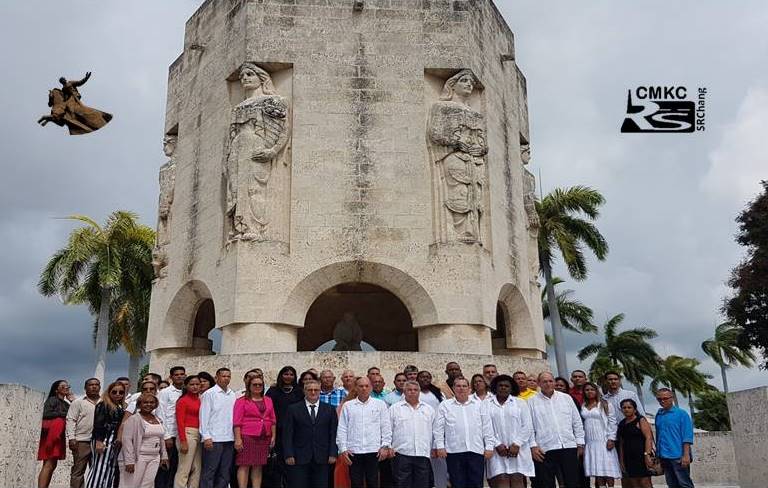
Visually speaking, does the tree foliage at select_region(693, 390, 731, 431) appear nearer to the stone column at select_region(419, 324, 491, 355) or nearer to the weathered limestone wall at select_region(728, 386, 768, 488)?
the stone column at select_region(419, 324, 491, 355)

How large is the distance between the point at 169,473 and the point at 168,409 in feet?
2.50

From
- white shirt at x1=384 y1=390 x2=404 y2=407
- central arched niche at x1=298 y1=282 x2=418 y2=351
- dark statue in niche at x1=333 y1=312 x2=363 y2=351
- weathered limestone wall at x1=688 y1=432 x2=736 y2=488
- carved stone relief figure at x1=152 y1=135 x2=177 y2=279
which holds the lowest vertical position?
weathered limestone wall at x1=688 y1=432 x2=736 y2=488

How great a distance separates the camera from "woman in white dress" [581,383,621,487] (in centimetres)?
835

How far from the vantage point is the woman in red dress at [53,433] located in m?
8.57

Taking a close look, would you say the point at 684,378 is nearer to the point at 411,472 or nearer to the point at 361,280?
the point at 361,280

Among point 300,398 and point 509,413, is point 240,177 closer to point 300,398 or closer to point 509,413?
point 300,398

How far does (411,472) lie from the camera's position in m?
7.62

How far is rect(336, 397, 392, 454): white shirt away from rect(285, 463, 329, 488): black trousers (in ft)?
1.25

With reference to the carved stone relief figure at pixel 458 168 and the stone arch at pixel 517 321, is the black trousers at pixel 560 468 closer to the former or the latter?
the carved stone relief figure at pixel 458 168

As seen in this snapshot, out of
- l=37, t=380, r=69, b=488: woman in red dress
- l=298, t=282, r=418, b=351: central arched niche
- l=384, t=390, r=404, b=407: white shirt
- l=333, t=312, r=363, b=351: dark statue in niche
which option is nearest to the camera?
l=37, t=380, r=69, b=488: woman in red dress

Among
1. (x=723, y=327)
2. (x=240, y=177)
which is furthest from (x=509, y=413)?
(x=723, y=327)

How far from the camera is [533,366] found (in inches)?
548

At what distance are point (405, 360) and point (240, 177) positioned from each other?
215 inches

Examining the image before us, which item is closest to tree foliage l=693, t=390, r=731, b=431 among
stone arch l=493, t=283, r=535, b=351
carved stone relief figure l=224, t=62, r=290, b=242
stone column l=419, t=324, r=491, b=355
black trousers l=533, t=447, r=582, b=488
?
stone arch l=493, t=283, r=535, b=351
